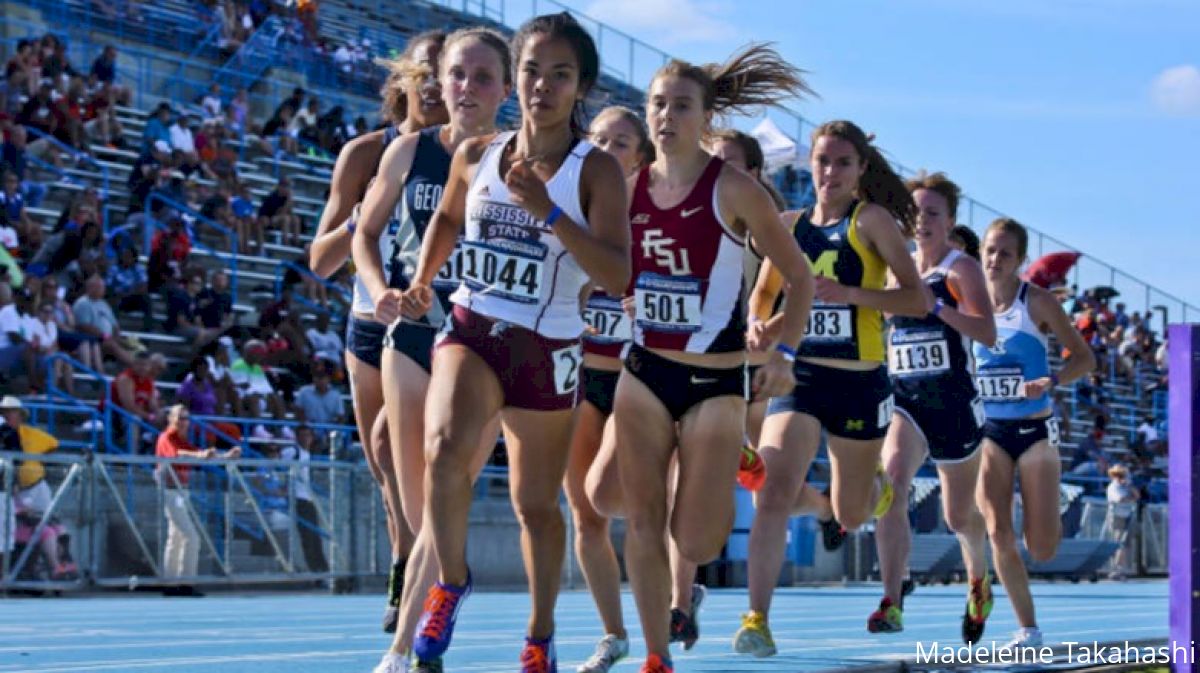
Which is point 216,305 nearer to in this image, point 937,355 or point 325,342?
point 325,342

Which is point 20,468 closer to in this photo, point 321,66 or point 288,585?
point 288,585

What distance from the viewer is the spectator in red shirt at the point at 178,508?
16.3 meters

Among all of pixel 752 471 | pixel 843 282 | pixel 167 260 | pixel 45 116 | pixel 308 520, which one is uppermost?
pixel 45 116

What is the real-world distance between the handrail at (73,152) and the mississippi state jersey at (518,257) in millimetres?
16068

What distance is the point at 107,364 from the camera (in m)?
19.2

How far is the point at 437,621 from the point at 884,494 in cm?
477

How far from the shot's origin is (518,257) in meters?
6.11

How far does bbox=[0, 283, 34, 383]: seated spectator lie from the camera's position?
16.9 metres

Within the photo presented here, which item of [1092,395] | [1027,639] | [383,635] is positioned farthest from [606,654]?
[1092,395]

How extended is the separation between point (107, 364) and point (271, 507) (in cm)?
302

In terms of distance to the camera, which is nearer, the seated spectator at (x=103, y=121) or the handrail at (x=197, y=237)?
the handrail at (x=197, y=237)

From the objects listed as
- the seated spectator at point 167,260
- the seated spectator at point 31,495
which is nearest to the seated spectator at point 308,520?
the seated spectator at point 31,495

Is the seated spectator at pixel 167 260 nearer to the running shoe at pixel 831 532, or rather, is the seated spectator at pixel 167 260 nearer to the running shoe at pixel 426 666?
the running shoe at pixel 831 532

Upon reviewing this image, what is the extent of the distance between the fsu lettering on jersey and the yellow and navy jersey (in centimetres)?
217
